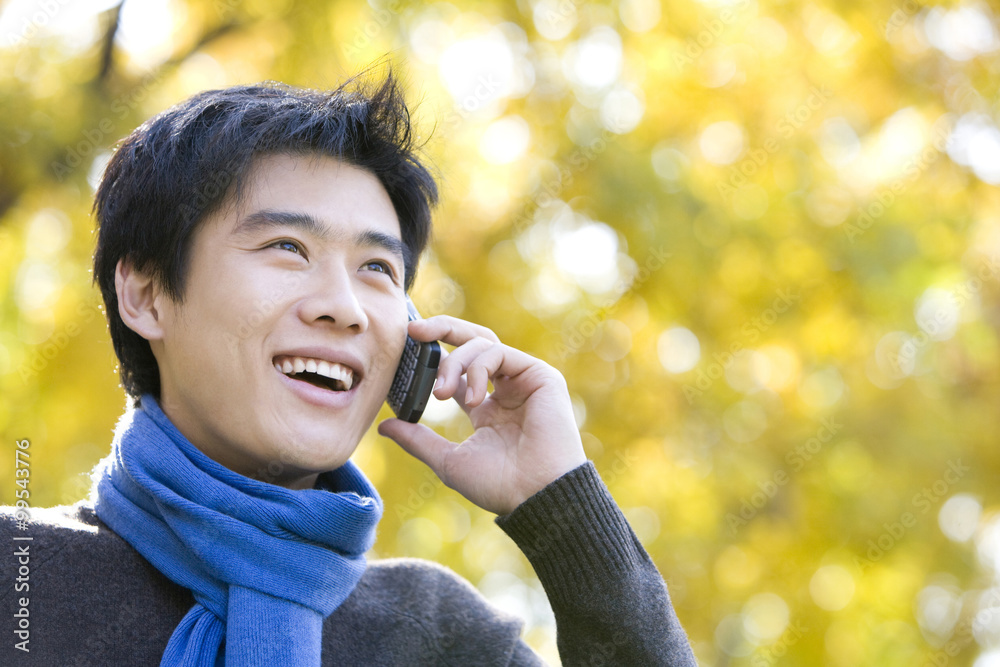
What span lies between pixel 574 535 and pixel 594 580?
0.35 feet

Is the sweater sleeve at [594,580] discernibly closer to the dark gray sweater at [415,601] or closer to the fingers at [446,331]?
the dark gray sweater at [415,601]

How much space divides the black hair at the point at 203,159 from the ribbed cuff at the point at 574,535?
0.76 metres

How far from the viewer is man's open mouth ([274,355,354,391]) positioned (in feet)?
6.07

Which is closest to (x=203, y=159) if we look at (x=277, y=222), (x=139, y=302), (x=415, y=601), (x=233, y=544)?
(x=277, y=222)

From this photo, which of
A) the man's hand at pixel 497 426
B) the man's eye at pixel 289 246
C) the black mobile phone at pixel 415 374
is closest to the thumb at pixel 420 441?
the man's hand at pixel 497 426

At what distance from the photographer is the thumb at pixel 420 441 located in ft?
7.28

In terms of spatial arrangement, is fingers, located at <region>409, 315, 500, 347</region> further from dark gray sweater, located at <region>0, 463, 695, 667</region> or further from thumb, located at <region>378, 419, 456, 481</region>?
dark gray sweater, located at <region>0, 463, 695, 667</region>

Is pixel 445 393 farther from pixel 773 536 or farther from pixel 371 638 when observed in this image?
pixel 773 536

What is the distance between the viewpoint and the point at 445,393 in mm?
2018

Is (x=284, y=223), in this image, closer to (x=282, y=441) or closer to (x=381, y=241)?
(x=381, y=241)

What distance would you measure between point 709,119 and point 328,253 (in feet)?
12.2

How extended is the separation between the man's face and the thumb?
0.85ft

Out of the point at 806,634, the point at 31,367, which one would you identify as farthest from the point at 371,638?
the point at 806,634

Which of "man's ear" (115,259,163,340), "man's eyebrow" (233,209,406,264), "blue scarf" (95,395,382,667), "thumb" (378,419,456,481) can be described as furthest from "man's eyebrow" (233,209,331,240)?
"thumb" (378,419,456,481)
